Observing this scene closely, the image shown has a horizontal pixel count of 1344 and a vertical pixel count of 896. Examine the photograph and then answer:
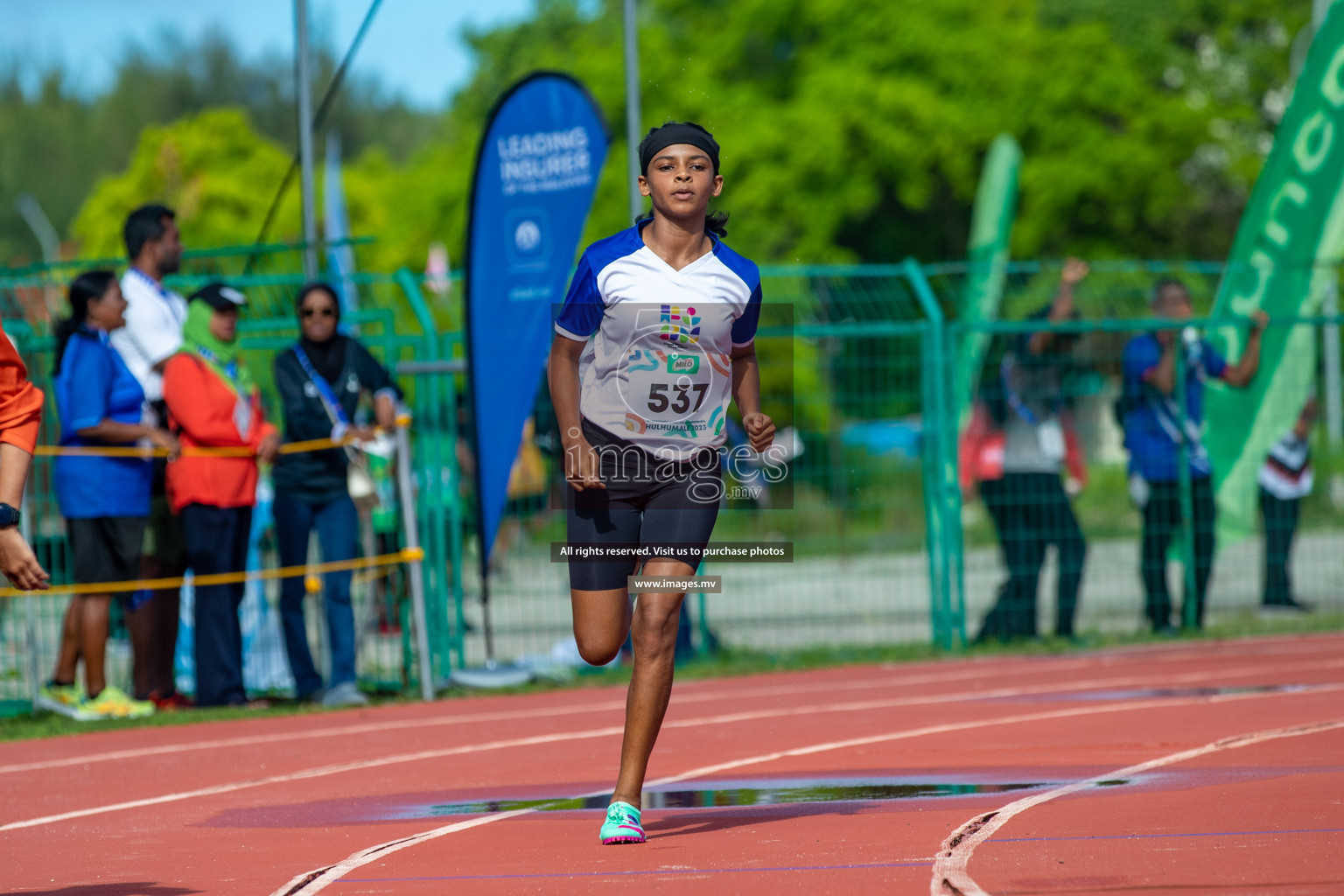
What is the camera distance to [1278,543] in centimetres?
1354

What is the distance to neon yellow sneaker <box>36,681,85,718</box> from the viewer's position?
1040cm

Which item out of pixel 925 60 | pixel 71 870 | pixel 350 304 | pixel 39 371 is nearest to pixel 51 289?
pixel 39 371

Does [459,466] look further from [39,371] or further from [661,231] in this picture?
[661,231]

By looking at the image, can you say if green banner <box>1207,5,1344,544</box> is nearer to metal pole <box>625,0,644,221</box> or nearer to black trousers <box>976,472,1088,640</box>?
black trousers <box>976,472,1088,640</box>

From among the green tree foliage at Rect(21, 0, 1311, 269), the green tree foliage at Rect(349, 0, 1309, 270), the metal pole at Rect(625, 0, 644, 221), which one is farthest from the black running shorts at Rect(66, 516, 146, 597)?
the green tree foliage at Rect(349, 0, 1309, 270)

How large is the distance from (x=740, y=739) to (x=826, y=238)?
3770cm

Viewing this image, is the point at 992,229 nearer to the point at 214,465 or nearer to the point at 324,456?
the point at 324,456

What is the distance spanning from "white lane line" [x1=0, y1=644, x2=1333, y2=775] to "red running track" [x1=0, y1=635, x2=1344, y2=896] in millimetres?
39

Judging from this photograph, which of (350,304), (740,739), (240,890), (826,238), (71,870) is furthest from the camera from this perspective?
(826,238)

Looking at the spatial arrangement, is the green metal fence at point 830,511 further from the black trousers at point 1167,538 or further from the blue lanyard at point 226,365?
the blue lanyard at point 226,365

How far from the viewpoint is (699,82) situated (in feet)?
151

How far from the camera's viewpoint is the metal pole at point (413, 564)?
35.1 ft

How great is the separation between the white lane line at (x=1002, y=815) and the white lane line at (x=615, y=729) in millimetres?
1470

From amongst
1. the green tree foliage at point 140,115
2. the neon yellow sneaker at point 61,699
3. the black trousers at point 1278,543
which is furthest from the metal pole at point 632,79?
the green tree foliage at point 140,115
